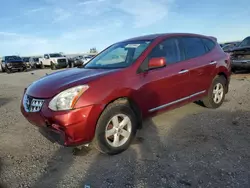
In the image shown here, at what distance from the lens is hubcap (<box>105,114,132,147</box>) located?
348 centimetres

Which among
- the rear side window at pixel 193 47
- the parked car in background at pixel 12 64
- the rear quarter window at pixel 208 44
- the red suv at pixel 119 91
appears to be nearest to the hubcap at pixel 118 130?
the red suv at pixel 119 91

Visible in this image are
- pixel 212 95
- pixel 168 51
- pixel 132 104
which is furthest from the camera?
pixel 212 95

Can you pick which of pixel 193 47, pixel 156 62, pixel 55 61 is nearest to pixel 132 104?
pixel 156 62

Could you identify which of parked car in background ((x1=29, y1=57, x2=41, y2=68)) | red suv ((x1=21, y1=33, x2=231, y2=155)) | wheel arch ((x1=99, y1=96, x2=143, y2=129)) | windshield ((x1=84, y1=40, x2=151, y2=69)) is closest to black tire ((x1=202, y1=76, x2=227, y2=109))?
red suv ((x1=21, y1=33, x2=231, y2=155))

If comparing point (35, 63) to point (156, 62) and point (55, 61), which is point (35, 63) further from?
point (156, 62)

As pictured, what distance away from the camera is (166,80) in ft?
13.6

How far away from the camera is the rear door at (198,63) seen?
15.5 ft

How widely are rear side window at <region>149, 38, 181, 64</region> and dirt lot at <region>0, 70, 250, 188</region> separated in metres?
1.28

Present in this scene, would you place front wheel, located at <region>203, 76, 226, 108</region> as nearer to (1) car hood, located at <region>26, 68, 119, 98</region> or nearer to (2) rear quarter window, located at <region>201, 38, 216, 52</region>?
(2) rear quarter window, located at <region>201, 38, 216, 52</region>

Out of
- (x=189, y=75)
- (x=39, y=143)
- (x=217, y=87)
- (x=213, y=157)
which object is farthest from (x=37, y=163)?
(x=217, y=87)

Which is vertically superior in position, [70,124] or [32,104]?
[32,104]

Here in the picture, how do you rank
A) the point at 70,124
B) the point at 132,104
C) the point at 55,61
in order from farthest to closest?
1. the point at 55,61
2. the point at 132,104
3. the point at 70,124

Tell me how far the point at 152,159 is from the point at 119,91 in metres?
1.06

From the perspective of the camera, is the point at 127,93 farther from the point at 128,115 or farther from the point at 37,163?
the point at 37,163
